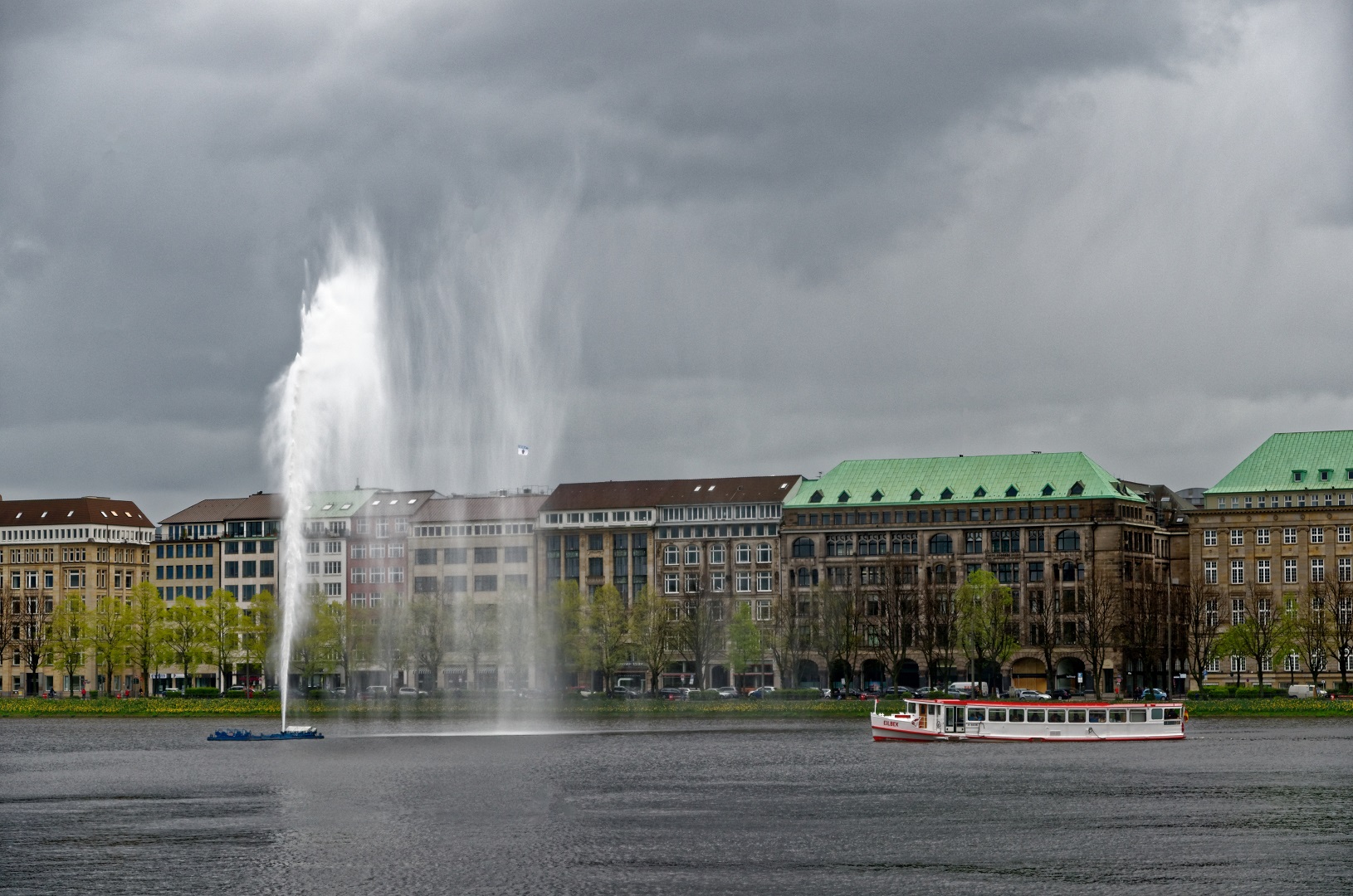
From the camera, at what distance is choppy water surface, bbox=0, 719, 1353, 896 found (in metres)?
62.1

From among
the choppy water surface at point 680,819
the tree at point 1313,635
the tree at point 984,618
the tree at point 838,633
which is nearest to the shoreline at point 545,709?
the tree at point 838,633

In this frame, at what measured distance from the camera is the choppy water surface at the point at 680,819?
A: 62094 millimetres

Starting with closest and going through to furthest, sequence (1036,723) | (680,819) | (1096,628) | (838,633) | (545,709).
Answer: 1. (680,819)
2. (1036,723)
3. (545,709)
4. (1096,628)
5. (838,633)

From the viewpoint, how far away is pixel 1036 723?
459ft

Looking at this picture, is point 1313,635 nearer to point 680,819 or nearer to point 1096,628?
point 1096,628

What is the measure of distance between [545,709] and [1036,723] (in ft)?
175

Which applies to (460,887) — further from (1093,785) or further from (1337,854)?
(1093,785)

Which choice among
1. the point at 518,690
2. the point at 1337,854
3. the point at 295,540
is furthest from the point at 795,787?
the point at 518,690

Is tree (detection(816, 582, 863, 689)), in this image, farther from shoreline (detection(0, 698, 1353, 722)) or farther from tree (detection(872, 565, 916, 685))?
shoreline (detection(0, 698, 1353, 722))

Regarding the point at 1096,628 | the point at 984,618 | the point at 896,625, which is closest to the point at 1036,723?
the point at 1096,628

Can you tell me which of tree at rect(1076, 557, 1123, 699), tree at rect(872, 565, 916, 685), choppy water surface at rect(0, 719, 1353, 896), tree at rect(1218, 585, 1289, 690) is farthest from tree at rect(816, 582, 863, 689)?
choppy water surface at rect(0, 719, 1353, 896)

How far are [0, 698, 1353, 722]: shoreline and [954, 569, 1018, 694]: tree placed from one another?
16.7 m

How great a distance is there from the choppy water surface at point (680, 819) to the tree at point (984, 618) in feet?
193

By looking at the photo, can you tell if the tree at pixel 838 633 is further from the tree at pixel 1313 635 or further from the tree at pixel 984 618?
the tree at pixel 1313 635
